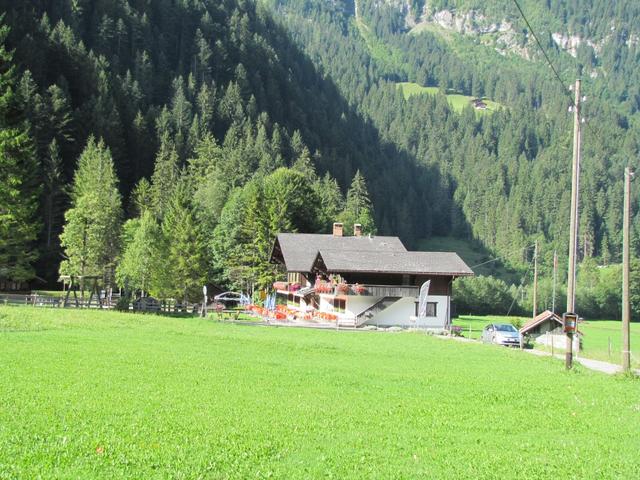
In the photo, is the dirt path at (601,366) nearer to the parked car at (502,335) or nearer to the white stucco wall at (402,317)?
the parked car at (502,335)

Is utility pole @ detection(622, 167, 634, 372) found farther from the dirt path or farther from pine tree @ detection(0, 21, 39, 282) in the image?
pine tree @ detection(0, 21, 39, 282)

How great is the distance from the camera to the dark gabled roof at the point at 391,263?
57312 mm

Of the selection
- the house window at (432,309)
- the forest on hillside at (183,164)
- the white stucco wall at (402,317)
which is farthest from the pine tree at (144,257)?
the house window at (432,309)

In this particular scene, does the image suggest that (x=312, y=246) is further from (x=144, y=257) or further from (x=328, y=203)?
(x=328, y=203)

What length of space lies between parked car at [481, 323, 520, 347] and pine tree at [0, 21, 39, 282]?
3277cm

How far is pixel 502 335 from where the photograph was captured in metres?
44.2

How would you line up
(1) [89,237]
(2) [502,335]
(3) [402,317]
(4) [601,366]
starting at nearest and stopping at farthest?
(4) [601,366]
(2) [502,335]
(1) [89,237]
(3) [402,317]

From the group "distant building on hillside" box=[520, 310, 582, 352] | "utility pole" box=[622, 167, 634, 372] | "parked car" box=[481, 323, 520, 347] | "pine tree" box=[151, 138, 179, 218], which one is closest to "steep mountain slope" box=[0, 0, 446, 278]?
"pine tree" box=[151, 138, 179, 218]

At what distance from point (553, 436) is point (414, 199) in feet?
594

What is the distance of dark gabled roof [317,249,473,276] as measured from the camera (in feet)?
188

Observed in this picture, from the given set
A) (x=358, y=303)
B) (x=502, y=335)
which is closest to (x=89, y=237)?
(x=358, y=303)

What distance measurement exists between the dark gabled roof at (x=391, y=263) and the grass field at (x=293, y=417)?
107 ft

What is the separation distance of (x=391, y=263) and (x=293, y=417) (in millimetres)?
46118

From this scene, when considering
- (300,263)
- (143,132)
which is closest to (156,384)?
(300,263)
